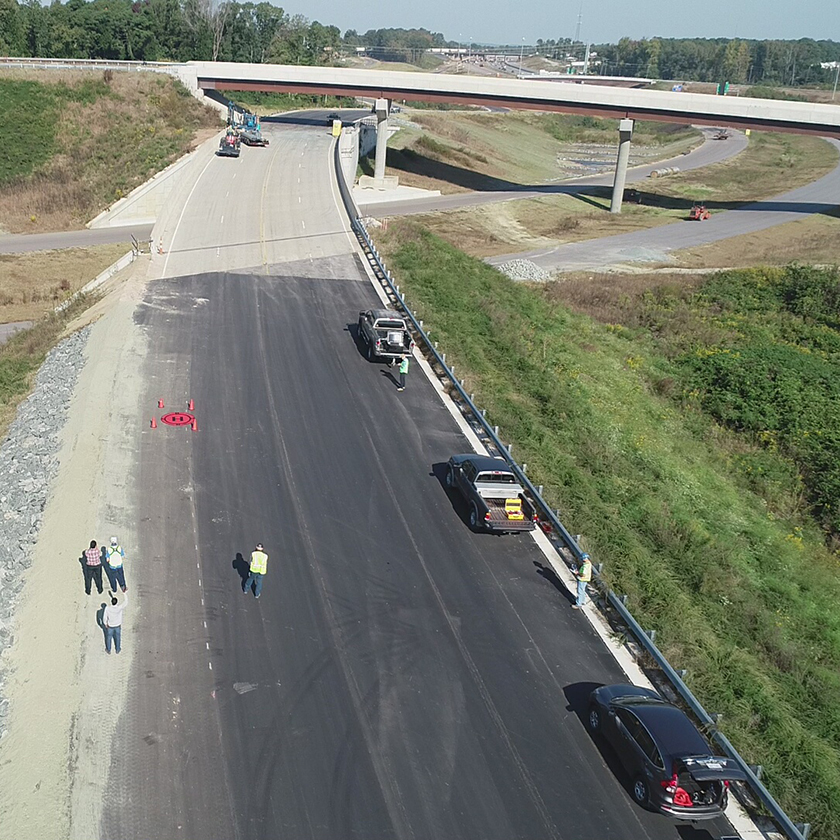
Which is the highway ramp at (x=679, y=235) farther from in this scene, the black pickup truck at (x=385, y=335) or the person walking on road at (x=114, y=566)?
the person walking on road at (x=114, y=566)

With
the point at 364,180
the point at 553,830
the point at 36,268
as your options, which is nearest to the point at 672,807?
the point at 553,830

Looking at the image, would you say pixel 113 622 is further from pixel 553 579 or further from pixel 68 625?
pixel 553 579

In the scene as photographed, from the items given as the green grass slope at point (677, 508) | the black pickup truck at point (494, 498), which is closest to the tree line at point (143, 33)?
the green grass slope at point (677, 508)

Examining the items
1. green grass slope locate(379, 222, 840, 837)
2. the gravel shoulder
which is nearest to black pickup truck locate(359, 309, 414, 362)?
green grass slope locate(379, 222, 840, 837)

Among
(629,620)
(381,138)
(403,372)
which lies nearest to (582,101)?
(381,138)

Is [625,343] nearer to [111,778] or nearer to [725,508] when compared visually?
[725,508]

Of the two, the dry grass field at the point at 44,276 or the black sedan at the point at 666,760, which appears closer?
the black sedan at the point at 666,760

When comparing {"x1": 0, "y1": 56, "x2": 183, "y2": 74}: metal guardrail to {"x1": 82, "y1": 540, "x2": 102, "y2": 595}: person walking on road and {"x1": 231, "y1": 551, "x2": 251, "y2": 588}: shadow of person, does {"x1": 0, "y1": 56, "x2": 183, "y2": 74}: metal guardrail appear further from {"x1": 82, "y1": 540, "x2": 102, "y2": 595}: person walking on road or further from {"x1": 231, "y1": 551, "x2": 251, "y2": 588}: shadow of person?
{"x1": 82, "y1": 540, "x2": 102, "y2": 595}: person walking on road
